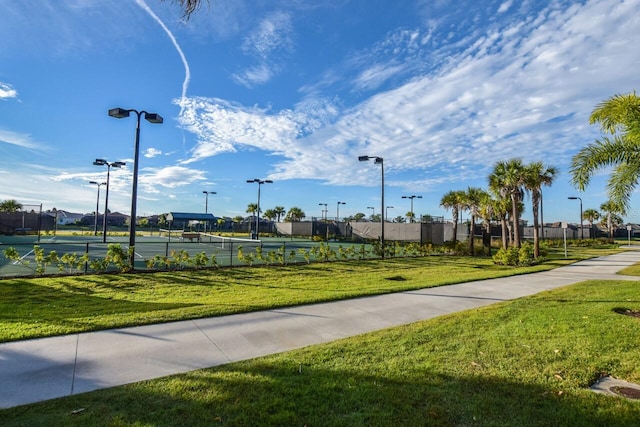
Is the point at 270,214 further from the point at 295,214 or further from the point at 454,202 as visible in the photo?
the point at 454,202

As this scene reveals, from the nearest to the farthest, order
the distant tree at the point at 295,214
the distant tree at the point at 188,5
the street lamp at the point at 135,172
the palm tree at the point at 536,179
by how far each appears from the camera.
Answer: the distant tree at the point at 188,5, the street lamp at the point at 135,172, the palm tree at the point at 536,179, the distant tree at the point at 295,214

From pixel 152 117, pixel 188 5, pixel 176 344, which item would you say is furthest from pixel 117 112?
pixel 176 344

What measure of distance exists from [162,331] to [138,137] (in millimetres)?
7749

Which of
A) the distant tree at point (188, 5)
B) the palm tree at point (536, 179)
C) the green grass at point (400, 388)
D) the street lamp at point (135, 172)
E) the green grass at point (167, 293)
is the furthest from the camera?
the palm tree at point (536, 179)

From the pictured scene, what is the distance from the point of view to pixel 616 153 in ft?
28.0

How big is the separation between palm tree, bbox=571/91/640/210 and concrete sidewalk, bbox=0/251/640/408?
177 inches

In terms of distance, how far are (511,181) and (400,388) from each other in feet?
70.2

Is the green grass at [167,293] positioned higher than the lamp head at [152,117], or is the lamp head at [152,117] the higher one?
the lamp head at [152,117]

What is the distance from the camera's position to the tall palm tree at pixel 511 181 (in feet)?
70.1

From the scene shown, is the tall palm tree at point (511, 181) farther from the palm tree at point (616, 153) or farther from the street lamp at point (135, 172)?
the street lamp at point (135, 172)

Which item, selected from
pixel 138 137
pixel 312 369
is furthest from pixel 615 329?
pixel 138 137

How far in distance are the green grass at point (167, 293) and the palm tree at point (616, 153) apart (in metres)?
4.45

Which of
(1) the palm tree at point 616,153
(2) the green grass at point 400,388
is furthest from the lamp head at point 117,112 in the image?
(1) the palm tree at point 616,153

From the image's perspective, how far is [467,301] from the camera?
26.5 ft
